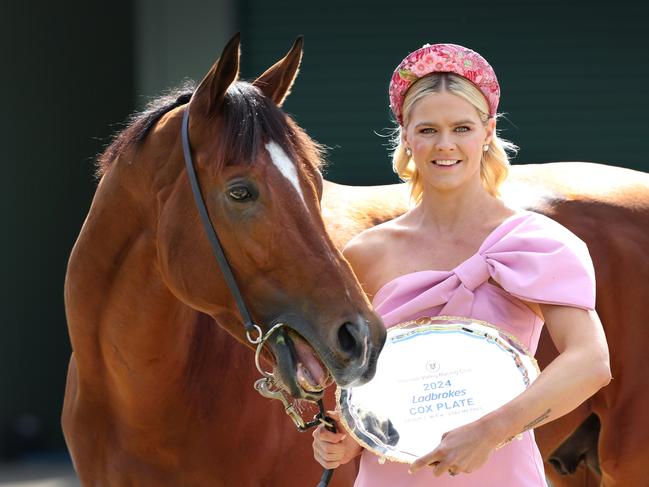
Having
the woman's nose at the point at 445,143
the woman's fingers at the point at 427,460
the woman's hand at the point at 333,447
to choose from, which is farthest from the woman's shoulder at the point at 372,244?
the woman's fingers at the point at 427,460

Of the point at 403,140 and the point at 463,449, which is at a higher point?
the point at 403,140

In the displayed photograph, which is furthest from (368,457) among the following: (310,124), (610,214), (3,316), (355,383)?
(3,316)

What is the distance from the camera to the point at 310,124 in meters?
6.01

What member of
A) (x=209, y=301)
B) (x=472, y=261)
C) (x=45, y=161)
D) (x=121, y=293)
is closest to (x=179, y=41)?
(x=45, y=161)


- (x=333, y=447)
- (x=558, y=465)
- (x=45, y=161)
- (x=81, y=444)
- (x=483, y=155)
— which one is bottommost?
(x=45, y=161)

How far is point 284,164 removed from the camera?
2375 millimetres

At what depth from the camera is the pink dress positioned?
2113mm

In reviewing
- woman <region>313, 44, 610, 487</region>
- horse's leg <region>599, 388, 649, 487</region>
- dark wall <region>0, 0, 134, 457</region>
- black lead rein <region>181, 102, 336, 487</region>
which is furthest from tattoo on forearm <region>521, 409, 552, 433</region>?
dark wall <region>0, 0, 134, 457</region>

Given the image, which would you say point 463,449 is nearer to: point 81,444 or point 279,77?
point 279,77

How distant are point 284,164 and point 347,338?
42 centimetres

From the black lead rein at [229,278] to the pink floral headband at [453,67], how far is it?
20.4 inches

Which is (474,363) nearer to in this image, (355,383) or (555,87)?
(355,383)

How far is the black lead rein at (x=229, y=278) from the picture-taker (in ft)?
7.59

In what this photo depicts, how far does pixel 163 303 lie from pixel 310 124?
3431mm
